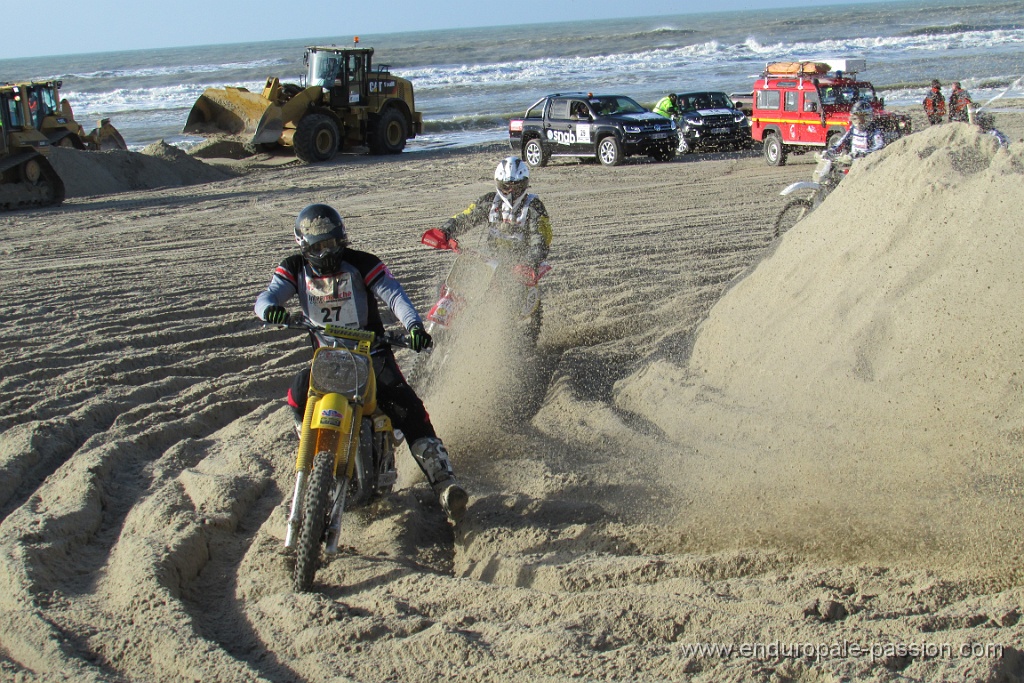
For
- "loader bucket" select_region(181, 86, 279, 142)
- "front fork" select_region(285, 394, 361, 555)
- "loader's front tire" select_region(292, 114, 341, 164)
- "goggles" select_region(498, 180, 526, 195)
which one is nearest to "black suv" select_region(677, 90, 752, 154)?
"loader's front tire" select_region(292, 114, 341, 164)

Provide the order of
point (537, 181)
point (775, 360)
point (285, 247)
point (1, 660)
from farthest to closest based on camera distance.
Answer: point (537, 181) < point (285, 247) < point (775, 360) < point (1, 660)

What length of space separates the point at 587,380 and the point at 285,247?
252 inches

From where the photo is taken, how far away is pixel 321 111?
23.7m

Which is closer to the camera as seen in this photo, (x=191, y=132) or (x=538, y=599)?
(x=538, y=599)

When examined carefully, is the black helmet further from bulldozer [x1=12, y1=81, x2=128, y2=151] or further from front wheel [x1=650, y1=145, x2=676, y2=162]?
front wheel [x1=650, y1=145, x2=676, y2=162]

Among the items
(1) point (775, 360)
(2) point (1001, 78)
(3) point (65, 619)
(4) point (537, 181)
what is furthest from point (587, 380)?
(2) point (1001, 78)

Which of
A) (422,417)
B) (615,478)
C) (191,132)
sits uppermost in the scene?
(191,132)

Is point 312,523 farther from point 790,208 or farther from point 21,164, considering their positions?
point 21,164

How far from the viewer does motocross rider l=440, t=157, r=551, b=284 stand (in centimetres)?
740

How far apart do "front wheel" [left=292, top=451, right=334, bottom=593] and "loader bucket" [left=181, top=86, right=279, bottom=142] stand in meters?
20.2

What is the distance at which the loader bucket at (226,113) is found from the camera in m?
23.3

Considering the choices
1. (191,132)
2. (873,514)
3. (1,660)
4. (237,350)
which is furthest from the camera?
(191,132)

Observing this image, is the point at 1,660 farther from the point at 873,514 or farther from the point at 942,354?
the point at 942,354

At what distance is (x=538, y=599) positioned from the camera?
3920mm
